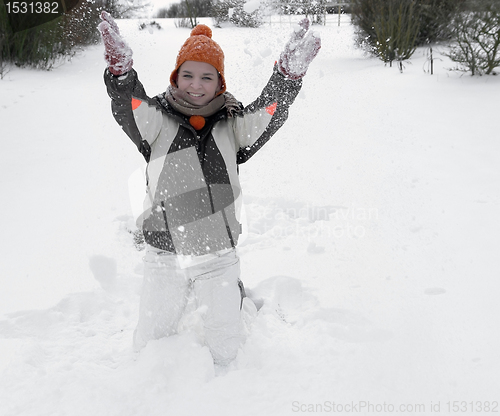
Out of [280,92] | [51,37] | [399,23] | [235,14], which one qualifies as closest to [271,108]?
[280,92]

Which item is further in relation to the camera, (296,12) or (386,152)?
(296,12)

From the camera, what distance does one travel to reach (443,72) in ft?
22.7

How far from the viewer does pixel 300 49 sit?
160 centimetres

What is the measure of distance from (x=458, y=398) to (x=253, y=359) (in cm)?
77

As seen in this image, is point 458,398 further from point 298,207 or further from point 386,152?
point 386,152

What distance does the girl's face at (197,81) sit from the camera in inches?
64.5

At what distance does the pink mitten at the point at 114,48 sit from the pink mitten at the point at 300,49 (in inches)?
23.5

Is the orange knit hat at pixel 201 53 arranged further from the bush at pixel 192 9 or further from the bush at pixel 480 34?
the bush at pixel 192 9

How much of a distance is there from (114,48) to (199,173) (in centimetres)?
54

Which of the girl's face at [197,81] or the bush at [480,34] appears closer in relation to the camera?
the girl's face at [197,81]

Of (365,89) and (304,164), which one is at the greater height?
(365,89)

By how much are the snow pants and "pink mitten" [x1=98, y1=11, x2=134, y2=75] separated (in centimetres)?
74

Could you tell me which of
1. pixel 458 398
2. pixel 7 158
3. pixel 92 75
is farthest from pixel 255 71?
Result: pixel 458 398

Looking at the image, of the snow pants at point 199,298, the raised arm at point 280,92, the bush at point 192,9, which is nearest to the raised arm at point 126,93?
the raised arm at point 280,92
